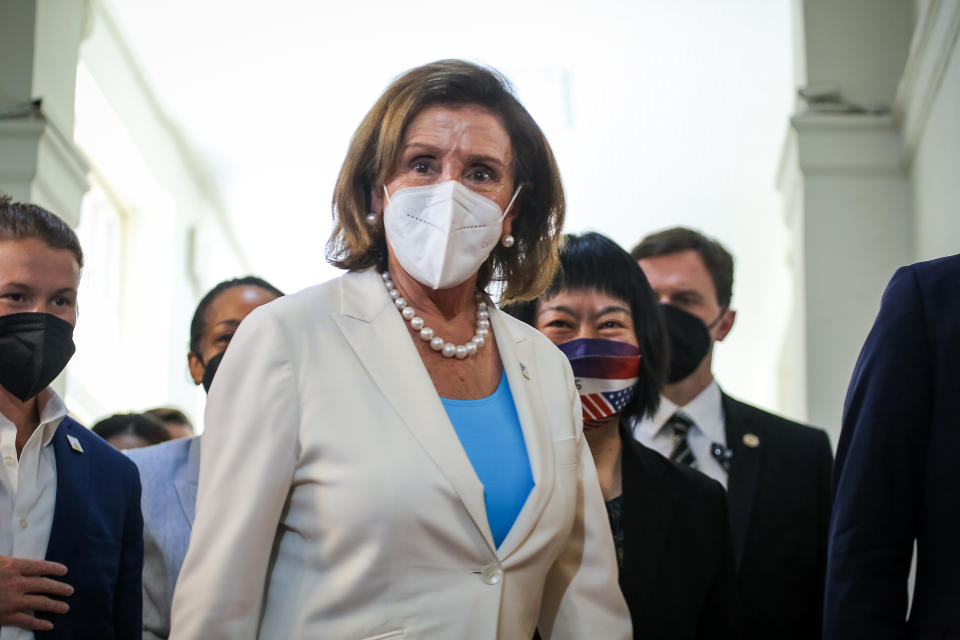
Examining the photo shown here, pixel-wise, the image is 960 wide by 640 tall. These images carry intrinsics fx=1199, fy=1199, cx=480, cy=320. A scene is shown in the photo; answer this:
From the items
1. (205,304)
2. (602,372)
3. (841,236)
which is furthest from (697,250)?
(841,236)

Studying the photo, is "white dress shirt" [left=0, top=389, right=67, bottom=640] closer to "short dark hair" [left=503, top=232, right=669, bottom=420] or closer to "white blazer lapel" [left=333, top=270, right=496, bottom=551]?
"white blazer lapel" [left=333, top=270, right=496, bottom=551]

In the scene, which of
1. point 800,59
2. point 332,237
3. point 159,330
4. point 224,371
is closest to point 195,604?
point 224,371

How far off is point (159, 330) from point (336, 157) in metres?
2.02

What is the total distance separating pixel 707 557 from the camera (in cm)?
284

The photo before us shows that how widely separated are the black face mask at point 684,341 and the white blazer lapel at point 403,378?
193cm

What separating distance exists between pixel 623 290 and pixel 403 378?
1280mm

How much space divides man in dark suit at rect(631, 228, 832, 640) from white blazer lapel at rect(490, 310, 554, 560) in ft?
3.16

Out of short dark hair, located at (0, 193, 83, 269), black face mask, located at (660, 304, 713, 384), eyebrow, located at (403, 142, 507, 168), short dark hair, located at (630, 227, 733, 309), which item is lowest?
black face mask, located at (660, 304, 713, 384)

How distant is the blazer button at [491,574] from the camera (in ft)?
6.27

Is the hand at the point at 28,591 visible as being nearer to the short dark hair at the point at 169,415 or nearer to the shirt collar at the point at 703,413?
the shirt collar at the point at 703,413

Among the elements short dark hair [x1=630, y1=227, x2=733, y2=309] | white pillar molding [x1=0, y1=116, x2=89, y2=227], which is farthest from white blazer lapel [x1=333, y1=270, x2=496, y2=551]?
white pillar molding [x1=0, y1=116, x2=89, y2=227]

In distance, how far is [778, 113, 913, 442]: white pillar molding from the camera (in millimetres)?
6000

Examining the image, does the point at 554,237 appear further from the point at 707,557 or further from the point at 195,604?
the point at 195,604

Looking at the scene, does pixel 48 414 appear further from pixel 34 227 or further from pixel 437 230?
pixel 437 230
